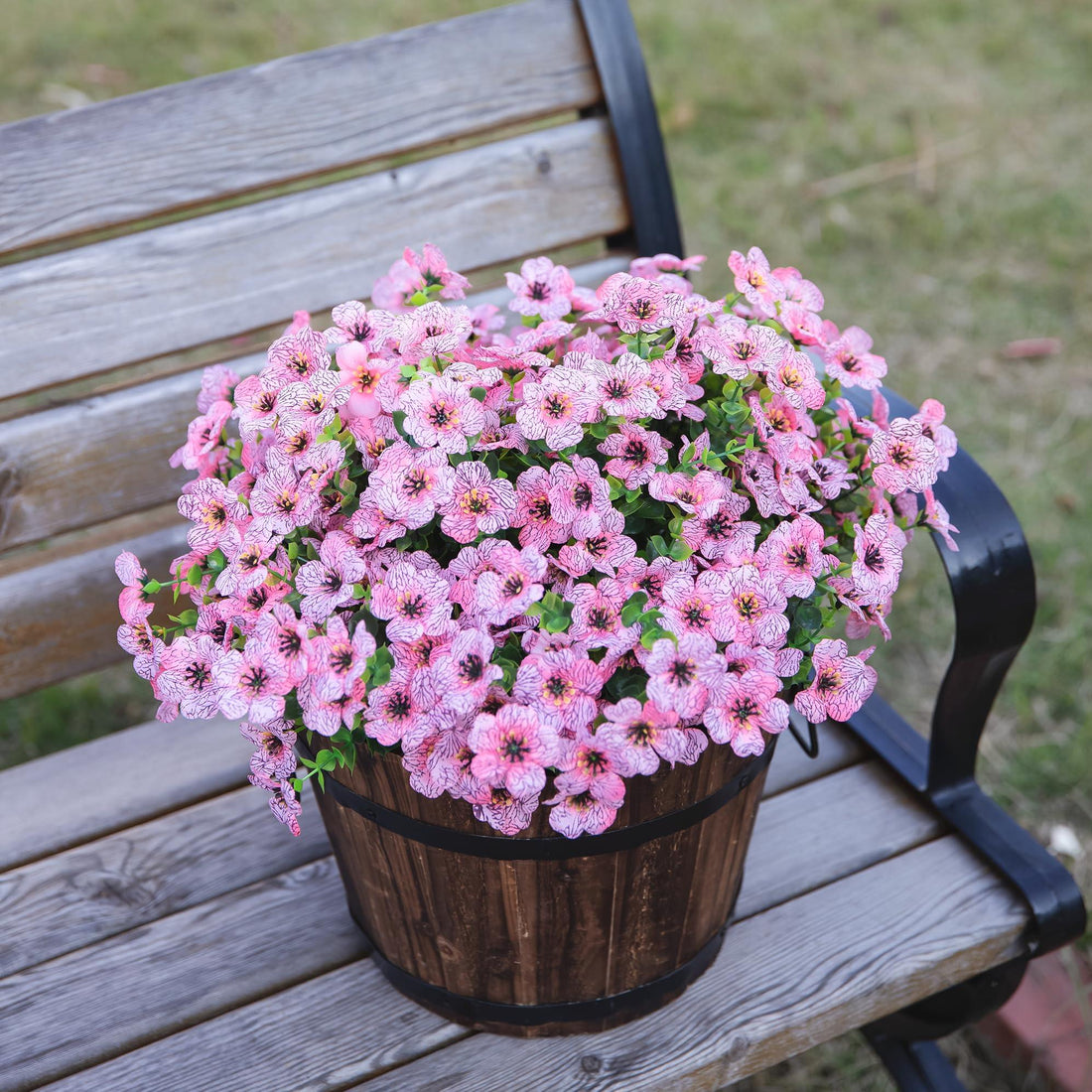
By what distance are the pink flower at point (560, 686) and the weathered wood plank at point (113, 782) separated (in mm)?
742

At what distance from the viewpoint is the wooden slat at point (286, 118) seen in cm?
138

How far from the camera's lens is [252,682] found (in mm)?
857

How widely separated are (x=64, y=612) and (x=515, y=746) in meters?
0.93

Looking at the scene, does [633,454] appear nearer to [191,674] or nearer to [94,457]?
[191,674]

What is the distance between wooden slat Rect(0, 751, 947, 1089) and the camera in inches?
46.3

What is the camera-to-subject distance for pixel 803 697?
0.93 m

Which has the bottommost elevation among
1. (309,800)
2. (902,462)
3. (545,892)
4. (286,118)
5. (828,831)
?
(828,831)

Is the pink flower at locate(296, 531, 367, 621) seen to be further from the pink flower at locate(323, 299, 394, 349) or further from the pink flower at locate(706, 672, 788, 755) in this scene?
the pink flower at locate(706, 672, 788, 755)

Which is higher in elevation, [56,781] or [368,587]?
[368,587]

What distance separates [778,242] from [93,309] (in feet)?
7.09

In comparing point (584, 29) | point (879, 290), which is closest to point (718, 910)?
point (584, 29)

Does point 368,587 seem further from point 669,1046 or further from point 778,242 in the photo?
point 778,242

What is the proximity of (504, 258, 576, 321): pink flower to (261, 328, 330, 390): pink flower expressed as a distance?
0.20 metres

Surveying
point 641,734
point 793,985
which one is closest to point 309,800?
point 793,985
